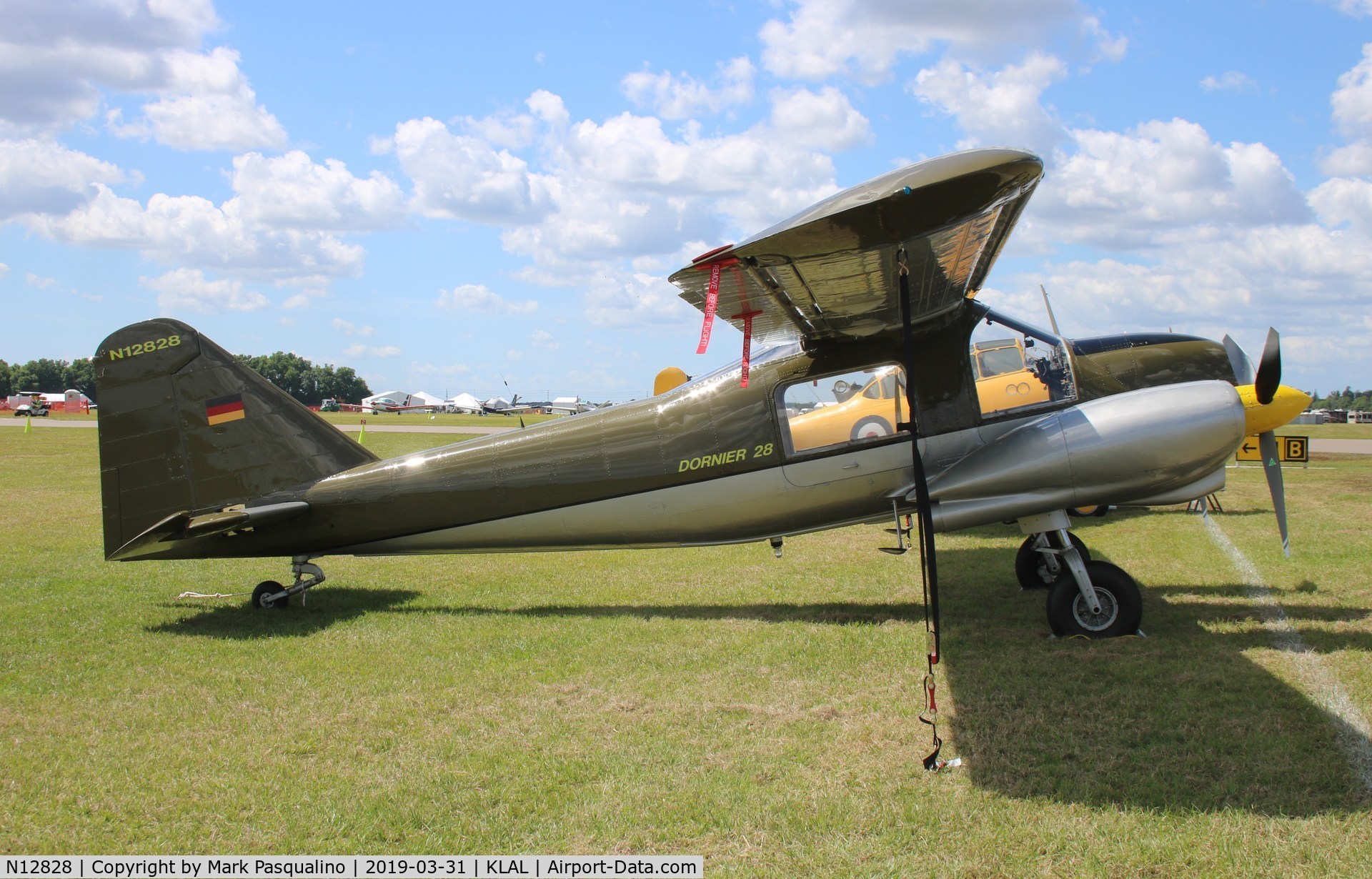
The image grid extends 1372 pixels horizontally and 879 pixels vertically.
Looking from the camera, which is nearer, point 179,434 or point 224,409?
point 179,434

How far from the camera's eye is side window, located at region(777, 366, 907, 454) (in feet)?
24.1

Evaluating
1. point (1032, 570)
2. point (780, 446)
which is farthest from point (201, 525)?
point (1032, 570)

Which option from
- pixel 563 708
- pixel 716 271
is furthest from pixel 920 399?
pixel 563 708

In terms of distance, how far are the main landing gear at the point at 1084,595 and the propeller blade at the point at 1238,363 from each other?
7.36 ft

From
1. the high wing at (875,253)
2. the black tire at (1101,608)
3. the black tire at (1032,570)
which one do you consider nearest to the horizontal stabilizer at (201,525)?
the high wing at (875,253)

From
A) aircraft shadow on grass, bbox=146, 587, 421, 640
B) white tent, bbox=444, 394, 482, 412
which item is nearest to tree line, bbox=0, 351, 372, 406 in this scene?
white tent, bbox=444, 394, 482, 412

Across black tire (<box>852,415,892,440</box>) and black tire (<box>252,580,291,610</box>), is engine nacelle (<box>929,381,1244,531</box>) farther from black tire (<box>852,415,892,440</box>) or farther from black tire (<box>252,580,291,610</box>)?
black tire (<box>252,580,291,610</box>)

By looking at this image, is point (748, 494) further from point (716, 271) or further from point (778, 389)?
point (716, 271)

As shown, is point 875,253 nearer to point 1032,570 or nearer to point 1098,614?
point 1098,614

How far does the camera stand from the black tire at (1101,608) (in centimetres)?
670

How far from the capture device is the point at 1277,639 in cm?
662

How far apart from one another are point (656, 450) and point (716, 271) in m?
3.06

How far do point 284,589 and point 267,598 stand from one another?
17 cm

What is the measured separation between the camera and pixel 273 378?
5591 inches
